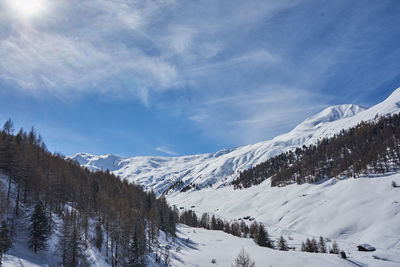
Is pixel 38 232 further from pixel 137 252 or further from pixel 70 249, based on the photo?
pixel 137 252

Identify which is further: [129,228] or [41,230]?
[129,228]

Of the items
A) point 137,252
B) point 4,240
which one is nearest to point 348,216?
point 137,252

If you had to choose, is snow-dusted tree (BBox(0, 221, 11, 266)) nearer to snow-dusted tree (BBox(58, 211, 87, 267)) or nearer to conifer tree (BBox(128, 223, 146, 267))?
snow-dusted tree (BBox(58, 211, 87, 267))

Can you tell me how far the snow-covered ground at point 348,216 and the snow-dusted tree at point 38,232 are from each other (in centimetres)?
8825

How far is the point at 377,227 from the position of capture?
106375 mm

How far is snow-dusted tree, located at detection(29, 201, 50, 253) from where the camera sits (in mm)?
50625

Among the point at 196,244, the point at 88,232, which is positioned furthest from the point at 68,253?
the point at 196,244

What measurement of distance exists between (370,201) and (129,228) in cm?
12879

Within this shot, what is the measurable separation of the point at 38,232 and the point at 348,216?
13608 cm

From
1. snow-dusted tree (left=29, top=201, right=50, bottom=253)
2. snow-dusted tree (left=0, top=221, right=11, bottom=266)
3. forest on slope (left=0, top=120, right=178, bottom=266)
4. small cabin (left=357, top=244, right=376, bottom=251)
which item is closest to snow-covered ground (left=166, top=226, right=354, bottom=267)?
forest on slope (left=0, top=120, right=178, bottom=266)

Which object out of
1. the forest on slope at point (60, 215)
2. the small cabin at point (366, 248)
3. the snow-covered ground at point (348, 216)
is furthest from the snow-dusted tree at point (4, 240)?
the small cabin at point (366, 248)

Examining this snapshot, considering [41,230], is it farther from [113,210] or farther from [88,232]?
[113,210]

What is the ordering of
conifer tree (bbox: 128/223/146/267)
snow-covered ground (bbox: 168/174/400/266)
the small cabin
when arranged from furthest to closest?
snow-covered ground (bbox: 168/174/400/266)
the small cabin
conifer tree (bbox: 128/223/146/267)

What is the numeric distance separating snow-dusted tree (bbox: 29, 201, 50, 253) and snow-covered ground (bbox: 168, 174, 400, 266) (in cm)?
8825
